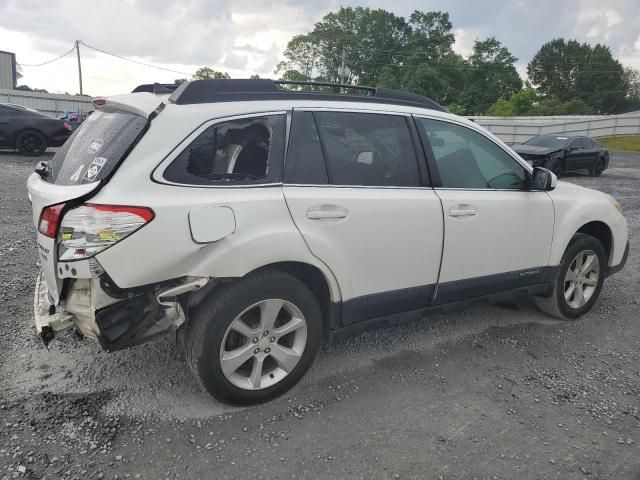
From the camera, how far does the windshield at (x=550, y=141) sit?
1539 centimetres

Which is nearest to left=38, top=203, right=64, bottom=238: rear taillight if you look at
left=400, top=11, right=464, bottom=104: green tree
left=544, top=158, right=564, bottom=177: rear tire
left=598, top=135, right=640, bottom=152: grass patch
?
left=544, top=158, right=564, bottom=177: rear tire

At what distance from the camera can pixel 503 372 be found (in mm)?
3404

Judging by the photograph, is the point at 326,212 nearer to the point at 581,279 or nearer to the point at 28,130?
the point at 581,279

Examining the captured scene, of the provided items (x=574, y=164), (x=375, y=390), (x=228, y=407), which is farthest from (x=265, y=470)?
(x=574, y=164)

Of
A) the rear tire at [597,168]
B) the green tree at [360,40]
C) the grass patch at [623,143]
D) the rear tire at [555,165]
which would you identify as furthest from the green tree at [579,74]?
the rear tire at [555,165]

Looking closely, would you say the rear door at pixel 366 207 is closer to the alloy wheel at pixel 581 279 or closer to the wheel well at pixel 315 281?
the wheel well at pixel 315 281

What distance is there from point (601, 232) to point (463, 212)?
186 centimetres

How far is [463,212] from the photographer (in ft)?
11.1

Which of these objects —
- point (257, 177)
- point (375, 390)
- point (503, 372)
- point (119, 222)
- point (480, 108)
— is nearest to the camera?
point (119, 222)

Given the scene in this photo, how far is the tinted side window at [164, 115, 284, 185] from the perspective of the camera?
257cm

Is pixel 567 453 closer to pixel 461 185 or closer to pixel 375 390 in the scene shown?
pixel 375 390

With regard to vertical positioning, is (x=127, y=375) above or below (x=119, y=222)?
below

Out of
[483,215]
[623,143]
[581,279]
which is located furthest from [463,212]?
[623,143]

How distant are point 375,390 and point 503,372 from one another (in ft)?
3.09
